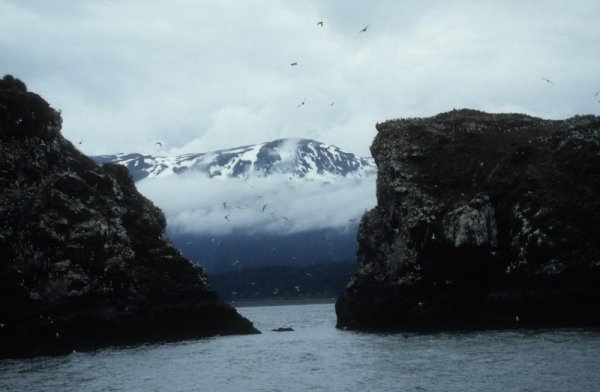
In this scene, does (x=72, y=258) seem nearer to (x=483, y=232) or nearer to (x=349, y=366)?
(x=349, y=366)

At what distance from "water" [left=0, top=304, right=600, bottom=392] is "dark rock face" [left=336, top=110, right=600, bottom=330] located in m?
6.41

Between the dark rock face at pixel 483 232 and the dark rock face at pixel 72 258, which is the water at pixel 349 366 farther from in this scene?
the dark rock face at pixel 483 232

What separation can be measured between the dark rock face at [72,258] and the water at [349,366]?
12.9 feet

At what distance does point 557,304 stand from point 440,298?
12.3 m

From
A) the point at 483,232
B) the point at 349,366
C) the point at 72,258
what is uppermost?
the point at 483,232

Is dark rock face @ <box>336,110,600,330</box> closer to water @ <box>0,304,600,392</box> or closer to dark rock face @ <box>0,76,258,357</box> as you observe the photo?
water @ <box>0,304,600,392</box>

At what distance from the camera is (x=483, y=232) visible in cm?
7369

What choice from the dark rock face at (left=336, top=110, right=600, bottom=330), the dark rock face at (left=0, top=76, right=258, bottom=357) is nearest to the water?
the dark rock face at (left=0, top=76, right=258, bottom=357)

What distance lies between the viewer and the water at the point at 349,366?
40.5m

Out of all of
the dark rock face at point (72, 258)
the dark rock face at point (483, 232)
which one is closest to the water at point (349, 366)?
the dark rock face at point (72, 258)

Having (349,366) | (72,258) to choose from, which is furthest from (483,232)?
(72,258)

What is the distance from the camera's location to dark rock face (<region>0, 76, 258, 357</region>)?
64.1 metres

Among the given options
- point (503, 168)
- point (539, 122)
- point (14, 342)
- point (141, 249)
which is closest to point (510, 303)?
point (503, 168)

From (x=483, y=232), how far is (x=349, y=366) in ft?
96.7
